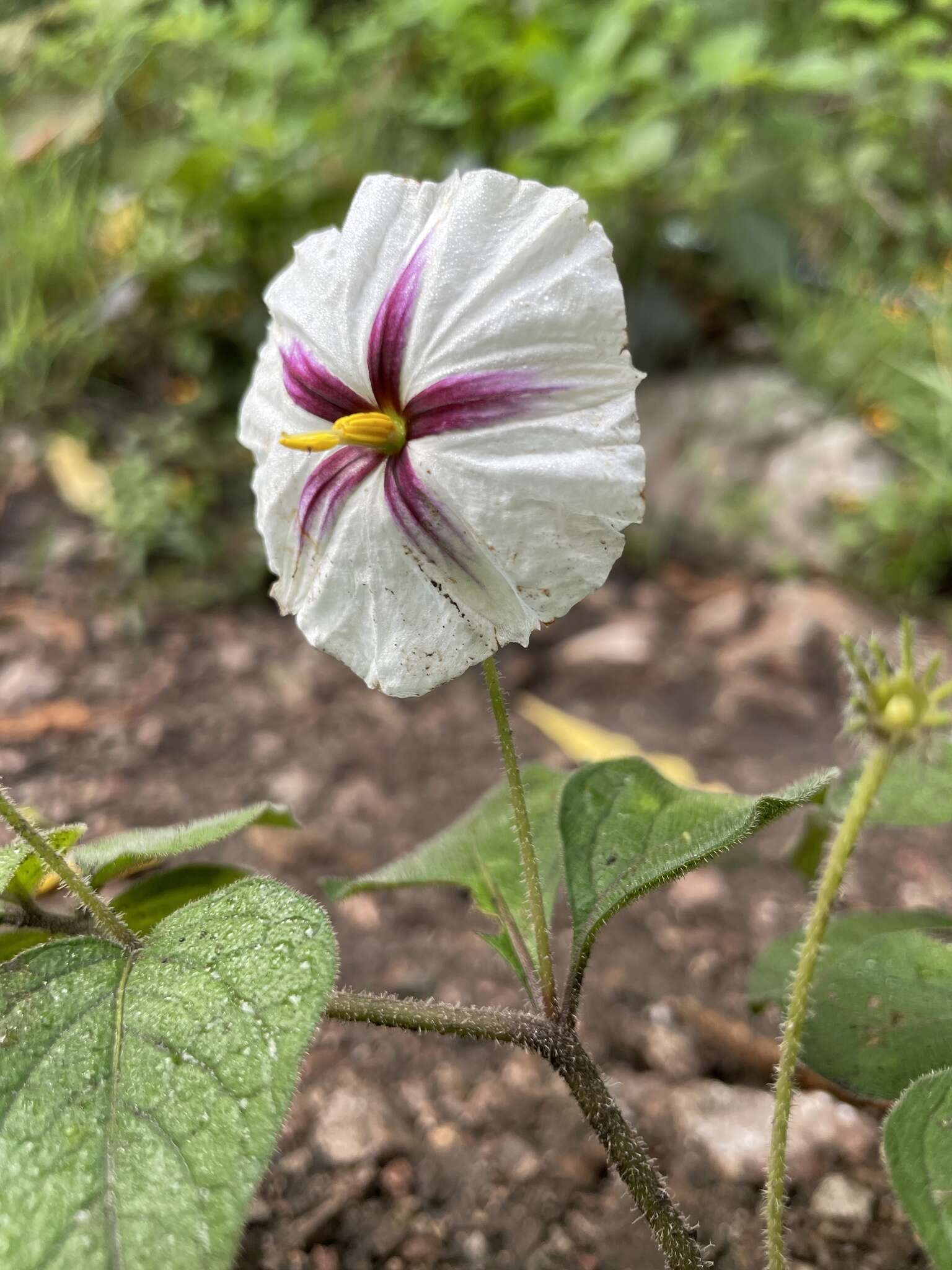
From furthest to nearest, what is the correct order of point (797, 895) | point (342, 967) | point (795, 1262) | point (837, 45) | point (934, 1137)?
point (837, 45) < point (797, 895) < point (342, 967) < point (795, 1262) < point (934, 1137)

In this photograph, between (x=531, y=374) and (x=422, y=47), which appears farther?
(x=422, y=47)

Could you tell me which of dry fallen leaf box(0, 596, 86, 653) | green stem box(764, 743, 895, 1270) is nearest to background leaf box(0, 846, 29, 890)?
green stem box(764, 743, 895, 1270)

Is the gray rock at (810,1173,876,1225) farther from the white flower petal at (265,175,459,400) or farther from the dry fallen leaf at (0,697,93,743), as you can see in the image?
the dry fallen leaf at (0,697,93,743)


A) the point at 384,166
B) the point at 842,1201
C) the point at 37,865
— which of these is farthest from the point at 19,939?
the point at 384,166

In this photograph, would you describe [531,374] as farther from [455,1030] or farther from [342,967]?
[342,967]

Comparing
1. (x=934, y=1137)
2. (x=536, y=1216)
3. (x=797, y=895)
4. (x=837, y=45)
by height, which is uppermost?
(x=934, y=1137)

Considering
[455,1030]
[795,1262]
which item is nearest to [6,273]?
[455,1030]

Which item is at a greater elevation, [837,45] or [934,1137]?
[934,1137]
